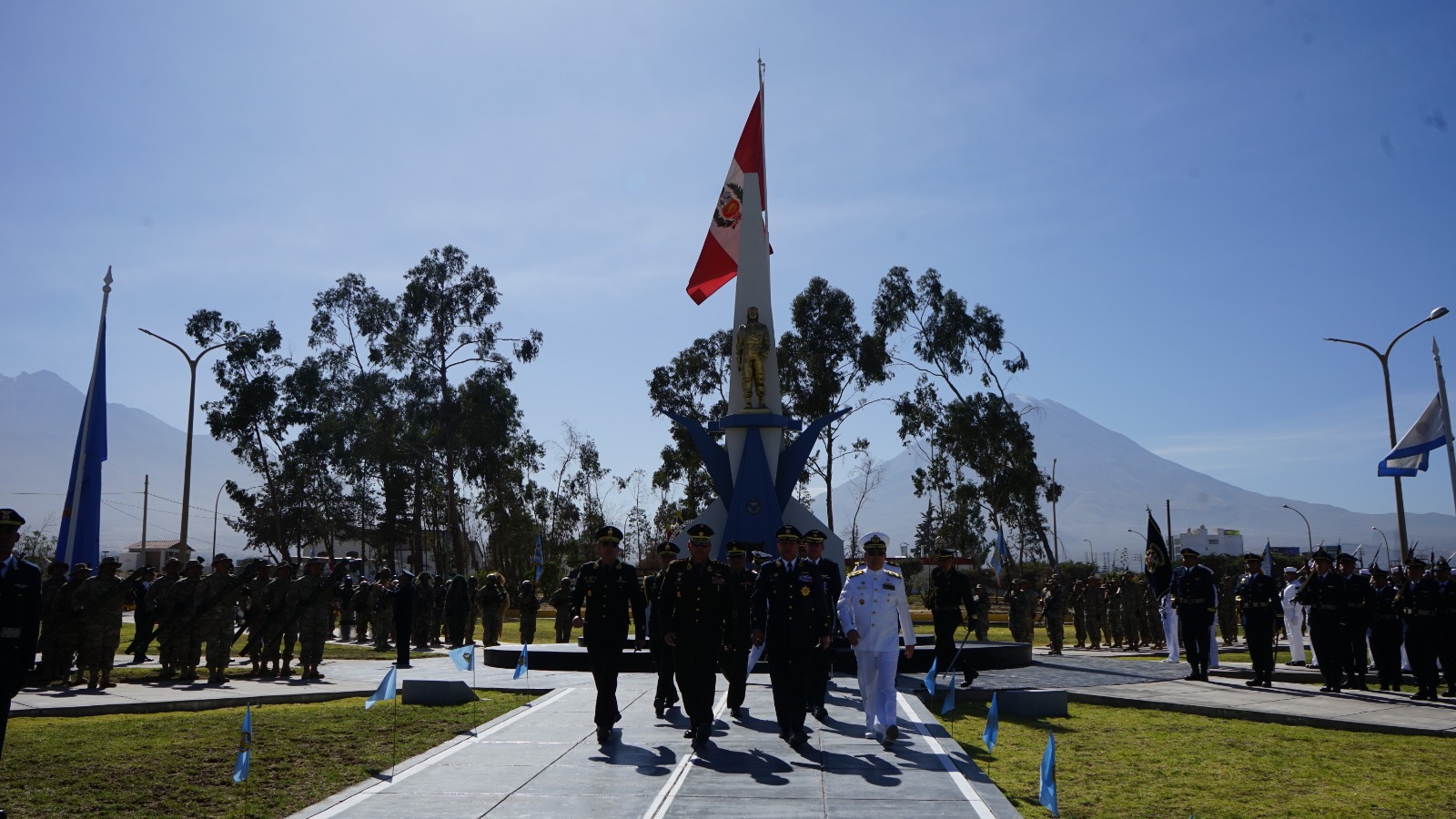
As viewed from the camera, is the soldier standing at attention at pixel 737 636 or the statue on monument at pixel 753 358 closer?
the soldier standing at attention at pixel 737 636

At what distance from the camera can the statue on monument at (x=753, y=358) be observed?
25484 mm

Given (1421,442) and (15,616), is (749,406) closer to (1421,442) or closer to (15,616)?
(1421,442)

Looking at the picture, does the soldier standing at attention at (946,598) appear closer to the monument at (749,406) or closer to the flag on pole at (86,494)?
the monument at (749,406)

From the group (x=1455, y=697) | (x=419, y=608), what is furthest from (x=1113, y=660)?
(x=419, y=608)

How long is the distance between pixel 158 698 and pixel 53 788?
5840mm

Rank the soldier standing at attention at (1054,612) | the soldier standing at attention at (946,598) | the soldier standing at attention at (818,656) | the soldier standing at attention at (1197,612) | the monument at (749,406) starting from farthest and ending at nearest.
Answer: the monument at (749,406), the soldier standing at attention at (1054,612), the soldier standing at attention at (1197,612), the soldier standing at attention at (946,598), the soldier standing at attention at (818,656)

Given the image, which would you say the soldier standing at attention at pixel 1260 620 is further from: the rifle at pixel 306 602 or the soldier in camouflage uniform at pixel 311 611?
the soldier in camouflage uniform at pixel 311 611

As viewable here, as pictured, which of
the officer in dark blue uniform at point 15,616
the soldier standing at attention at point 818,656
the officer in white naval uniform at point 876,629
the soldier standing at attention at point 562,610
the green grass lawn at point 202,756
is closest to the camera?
the officer in dark blue uniform at point 15,616

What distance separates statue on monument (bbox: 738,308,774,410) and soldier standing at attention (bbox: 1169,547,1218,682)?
12.0 metres

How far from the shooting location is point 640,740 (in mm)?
9203

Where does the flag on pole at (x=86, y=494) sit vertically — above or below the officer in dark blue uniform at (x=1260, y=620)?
above

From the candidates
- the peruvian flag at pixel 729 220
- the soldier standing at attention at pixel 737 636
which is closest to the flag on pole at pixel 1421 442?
the peruvian flag at pixel 729 220

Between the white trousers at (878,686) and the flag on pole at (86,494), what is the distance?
14237 millimetres

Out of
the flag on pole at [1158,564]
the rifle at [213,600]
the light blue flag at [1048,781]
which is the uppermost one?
the flag on pole at [1158,564]
